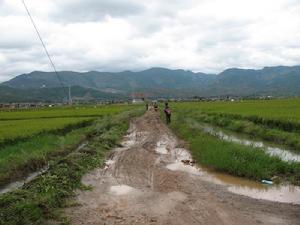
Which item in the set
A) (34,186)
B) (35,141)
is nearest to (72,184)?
(34,186)

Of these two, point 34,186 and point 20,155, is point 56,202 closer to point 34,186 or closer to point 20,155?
point 34,186

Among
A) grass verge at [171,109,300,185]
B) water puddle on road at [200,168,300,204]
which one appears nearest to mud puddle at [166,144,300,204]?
water puddle on road at [200,168,300,204]

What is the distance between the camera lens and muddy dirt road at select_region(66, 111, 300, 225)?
899cm

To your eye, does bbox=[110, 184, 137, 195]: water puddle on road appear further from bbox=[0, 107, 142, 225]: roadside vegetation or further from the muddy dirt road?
bbox=[0, 107, 142, 225]: roadside vegetation

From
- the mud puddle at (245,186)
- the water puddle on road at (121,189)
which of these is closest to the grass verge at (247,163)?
the mud puddle at (245,186)

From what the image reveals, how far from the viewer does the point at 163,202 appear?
406 inches

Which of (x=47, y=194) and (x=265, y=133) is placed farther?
(x=265, y=133)

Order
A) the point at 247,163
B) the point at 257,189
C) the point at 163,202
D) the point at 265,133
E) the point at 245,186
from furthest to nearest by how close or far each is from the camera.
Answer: the point at 265,133 < the point at 247,163 < the point at 245,186 < the point at 257,189 < the point at 163,202

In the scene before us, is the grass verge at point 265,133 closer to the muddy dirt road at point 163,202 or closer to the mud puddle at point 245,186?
the mud puddle at point 245,186

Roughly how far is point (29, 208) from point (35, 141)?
13.3 m

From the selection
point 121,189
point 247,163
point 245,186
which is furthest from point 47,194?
point 247,163

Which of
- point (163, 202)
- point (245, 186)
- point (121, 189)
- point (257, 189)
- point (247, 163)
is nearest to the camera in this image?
point (163, 202)

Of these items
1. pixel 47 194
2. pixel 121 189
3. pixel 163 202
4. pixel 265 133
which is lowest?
pixel 265 133

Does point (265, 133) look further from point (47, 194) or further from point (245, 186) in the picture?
point (47, 194)
